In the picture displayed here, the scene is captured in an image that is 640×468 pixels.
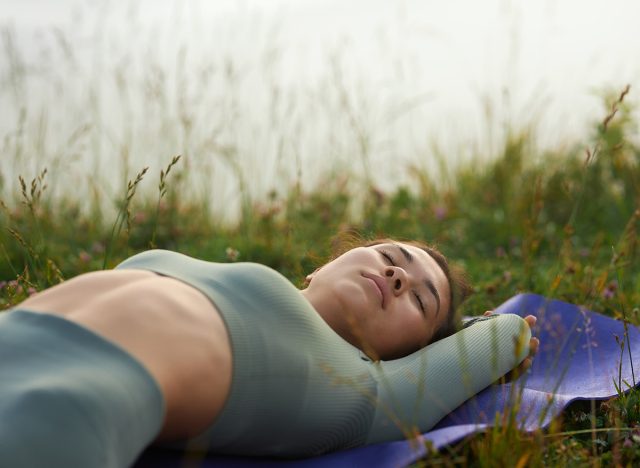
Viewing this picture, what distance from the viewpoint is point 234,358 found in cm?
180

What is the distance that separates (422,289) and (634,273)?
6.94 ft

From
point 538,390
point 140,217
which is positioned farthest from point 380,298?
point 140,217

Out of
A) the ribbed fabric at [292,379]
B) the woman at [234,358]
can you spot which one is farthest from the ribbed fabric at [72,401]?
the ribbed fabric at [292,379]

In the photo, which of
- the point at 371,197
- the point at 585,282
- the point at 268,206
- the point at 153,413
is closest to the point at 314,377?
the point at 153,413

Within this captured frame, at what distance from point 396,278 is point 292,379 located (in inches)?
17.2

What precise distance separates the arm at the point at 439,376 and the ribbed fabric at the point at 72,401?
58 centimetres

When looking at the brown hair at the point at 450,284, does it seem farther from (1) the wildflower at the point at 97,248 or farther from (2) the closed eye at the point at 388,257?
(1) the wildflower at the point at 97,248

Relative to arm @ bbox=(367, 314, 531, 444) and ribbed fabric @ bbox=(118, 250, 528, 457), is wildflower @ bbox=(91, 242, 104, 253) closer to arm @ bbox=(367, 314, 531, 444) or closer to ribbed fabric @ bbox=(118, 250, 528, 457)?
ribbed fabric @ bbox=(118, 250, 528, 457)

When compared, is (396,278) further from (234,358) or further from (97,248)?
(97,248)

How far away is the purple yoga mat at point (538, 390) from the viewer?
1.92 metres

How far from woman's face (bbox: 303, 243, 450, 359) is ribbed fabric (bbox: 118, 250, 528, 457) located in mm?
70

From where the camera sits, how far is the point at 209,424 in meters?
1.80

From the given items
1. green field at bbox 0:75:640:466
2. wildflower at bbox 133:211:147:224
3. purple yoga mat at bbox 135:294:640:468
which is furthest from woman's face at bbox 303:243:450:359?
wildflower at bbox 133:211:147:224

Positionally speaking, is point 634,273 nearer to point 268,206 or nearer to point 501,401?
point 268,206
